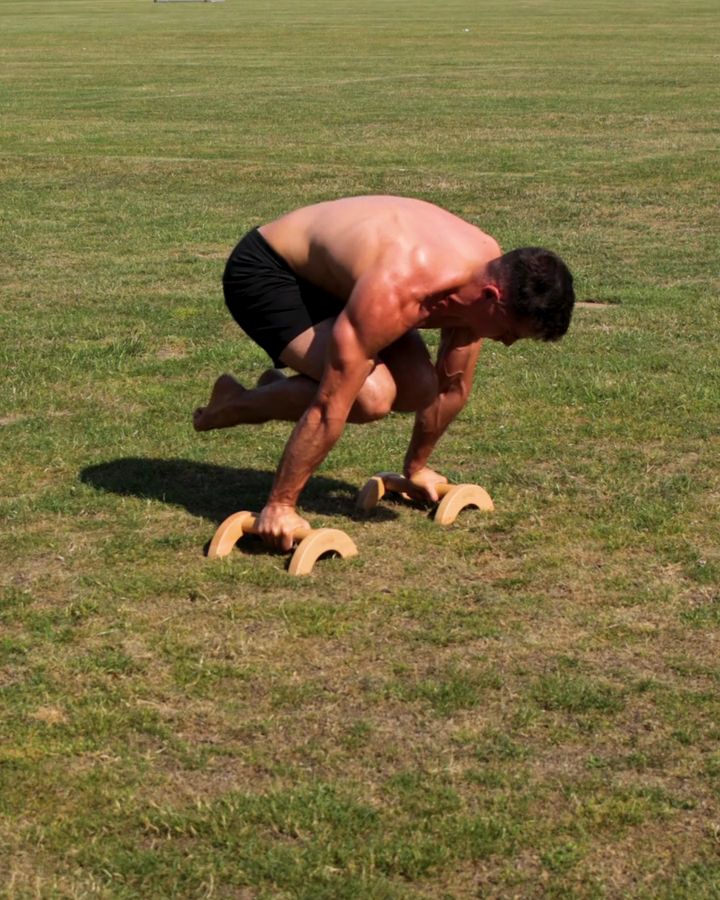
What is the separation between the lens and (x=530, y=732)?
189 inches

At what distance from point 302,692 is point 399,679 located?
1.09ft

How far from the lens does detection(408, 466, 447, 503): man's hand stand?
6738 millimetres

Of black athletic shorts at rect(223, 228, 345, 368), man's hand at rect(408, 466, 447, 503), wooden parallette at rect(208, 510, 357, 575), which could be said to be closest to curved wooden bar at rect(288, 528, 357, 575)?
wooden parallette at rect(208, 510, 357, 575)

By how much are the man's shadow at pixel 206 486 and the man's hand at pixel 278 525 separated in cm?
53

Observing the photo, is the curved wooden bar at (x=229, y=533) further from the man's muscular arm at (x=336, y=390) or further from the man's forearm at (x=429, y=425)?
the man's forearm at (x=429, y=425)

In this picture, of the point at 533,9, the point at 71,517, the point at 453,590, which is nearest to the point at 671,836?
the point at 453,590

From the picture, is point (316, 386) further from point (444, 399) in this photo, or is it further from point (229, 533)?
point (229, 533)

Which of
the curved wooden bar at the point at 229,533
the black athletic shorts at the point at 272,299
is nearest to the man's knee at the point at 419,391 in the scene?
the black athletic shorts at the point at 272,299

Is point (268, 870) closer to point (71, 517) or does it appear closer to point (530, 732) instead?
point (530, 732)

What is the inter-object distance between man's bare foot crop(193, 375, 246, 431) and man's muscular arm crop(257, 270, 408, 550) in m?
0.79

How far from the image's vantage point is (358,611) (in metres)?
5.70

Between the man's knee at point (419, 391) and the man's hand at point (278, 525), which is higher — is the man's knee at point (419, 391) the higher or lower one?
the higher one

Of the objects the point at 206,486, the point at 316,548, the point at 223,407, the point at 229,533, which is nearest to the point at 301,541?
the point at 316,548

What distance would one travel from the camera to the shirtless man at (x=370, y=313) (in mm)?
5918
